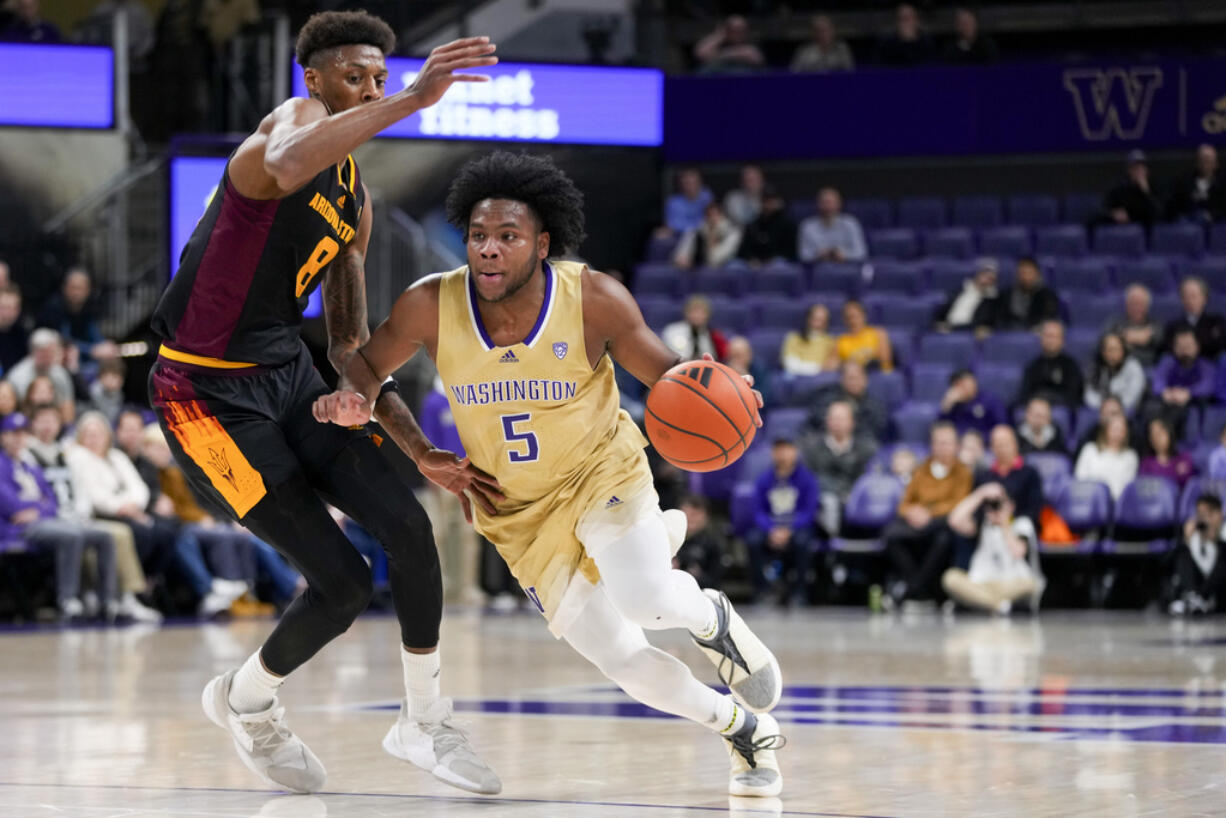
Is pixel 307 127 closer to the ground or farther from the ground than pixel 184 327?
farther from the ground

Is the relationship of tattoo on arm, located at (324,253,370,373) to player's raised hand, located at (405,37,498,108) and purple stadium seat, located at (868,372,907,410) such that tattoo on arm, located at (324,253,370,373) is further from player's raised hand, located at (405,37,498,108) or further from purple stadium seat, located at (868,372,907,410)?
purple stadium seat, located at (868,372,907,410)

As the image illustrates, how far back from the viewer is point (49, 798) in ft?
15.7

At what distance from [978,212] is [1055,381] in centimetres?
316

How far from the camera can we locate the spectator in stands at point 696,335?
588 inches

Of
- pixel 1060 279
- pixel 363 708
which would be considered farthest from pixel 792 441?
pixel 363 708

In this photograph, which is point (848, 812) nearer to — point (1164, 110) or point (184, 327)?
point (184, 327)

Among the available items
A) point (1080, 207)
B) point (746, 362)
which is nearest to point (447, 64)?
point (746, 362)

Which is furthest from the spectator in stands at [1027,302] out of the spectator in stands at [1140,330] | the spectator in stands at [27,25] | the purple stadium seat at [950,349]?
the spectator in stands at [27,25]

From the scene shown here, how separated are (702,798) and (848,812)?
495 mm

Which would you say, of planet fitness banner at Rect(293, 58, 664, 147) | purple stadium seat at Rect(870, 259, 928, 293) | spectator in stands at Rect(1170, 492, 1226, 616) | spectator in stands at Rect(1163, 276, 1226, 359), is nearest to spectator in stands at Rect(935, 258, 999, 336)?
purple stadium seat at Rect(870, 259, 928, 293)

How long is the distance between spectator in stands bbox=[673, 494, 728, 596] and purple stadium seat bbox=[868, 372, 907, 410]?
77.8 inches

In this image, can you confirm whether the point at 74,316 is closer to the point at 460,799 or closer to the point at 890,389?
the point at 890,389

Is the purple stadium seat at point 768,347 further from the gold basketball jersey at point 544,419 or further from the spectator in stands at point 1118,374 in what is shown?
the gold basketball jersey at point 544,419

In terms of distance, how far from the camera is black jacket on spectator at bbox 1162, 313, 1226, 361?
551 inches
